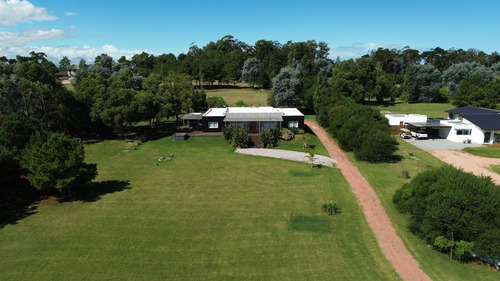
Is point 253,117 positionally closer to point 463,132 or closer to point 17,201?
point 17,201

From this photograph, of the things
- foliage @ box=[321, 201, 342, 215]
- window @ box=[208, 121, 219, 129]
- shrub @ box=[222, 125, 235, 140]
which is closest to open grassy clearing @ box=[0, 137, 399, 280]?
foliage @ box=[321, 201, 342, 215]

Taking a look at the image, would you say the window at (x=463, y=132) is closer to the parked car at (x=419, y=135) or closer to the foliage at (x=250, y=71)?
the parked car at (x=419, y=135)

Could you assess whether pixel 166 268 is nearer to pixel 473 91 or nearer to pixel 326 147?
pixel 326 147

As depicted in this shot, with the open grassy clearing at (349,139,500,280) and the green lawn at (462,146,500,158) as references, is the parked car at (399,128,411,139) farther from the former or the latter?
the green lawn at (462,146,500,158)

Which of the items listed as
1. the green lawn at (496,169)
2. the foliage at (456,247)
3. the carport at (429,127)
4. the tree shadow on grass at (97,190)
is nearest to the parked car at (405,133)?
the carport at (429,127)

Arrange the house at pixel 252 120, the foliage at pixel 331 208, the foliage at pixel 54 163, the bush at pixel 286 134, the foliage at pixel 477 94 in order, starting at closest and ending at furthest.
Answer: the foliage at pixel 331 208
the foliage at pixel 54 163
the bush at pixel 286 134
the house at pixel 252 120
the foliage at pixel 477 94

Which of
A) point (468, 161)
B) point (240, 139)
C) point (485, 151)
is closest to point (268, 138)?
point (240, 139)

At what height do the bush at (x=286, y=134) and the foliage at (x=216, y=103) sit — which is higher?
the foliage at (x=216, y=103)
